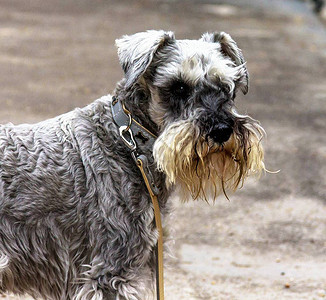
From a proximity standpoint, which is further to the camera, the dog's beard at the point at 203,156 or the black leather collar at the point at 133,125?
the black leather collar at the point at 133,125

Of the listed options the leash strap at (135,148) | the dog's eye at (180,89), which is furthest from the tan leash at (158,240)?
the dog's eye at (180,89)

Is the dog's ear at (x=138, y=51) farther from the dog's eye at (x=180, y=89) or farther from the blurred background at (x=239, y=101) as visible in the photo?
the blurred background at (x=239, y=101)

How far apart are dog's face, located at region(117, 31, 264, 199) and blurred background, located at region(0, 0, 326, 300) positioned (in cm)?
55

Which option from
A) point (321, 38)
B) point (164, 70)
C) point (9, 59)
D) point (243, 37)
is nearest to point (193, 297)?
point (164, 70)

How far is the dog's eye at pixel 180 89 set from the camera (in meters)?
3.62

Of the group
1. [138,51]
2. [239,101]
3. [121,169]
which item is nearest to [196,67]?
[138,51]

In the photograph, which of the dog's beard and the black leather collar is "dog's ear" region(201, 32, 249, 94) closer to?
the dog's beard

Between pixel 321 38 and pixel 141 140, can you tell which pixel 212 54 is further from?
pixel 321 38

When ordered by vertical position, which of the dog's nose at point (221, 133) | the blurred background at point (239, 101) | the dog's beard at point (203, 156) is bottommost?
the blurred background at point (239, 101)

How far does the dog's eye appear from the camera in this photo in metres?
3.62

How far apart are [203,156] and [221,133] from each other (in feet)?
0.54

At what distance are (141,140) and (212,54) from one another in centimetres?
62

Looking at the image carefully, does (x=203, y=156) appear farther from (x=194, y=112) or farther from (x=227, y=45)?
(x=227, y=45)

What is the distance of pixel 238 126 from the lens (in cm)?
354
